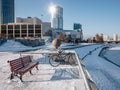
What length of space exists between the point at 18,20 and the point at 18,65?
165083 mm

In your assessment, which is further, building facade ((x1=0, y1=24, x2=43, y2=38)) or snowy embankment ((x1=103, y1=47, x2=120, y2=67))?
building facade ((x1=0, y1=24, x2=43, y2=38))

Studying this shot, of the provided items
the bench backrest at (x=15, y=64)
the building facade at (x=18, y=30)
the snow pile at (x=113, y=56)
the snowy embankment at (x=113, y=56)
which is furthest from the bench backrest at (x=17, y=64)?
the building facade at (x=18, y=30)

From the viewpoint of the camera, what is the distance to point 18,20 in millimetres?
171750

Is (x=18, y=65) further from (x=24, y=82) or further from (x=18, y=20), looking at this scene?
(x=18, y=20)

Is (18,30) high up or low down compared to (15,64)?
up

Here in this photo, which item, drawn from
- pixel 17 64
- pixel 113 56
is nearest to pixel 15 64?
pixel 17 64

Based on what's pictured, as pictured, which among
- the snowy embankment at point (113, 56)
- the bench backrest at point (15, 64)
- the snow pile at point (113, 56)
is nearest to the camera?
the bench backrest at point (15, 64)

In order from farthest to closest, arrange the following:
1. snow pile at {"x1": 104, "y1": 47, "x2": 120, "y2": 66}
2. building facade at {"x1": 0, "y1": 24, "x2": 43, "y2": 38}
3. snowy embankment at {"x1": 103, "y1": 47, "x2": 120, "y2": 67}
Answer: building facade at {"x1": 0, "y1": 24, "x2": 43, "y2": 38}
snow pile at {"x1": 104, "y1": 47, "x2": 120, "y2": 66}
snowy embankment at {"x1": 103, "y1": 47, "x2": 120, "y2": 67}

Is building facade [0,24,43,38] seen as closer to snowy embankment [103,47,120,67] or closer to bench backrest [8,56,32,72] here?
snowy embankment [103,47,120,67]

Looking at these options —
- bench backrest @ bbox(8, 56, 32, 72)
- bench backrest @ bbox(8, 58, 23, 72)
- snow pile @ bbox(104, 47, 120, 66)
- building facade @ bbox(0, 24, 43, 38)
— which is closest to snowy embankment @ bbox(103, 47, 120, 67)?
snow pile @ bbox(104, 47, 120, 66)

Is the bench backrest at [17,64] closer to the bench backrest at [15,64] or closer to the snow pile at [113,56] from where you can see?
the bench backrest at [15,64]

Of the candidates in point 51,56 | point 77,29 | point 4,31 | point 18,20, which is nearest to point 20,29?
point 4,31

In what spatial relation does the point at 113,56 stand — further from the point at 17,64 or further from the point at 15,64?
the point at 15,64

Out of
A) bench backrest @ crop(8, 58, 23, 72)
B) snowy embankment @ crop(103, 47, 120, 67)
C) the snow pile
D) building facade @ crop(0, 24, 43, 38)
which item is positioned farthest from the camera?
building facade @ crop(0, 24, 43, 38)
